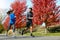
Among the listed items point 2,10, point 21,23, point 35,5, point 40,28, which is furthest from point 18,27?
point 2,10

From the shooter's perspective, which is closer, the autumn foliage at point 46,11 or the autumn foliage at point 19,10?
the autumn foliage at point 46,11

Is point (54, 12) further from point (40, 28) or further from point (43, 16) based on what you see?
point (40, 28)

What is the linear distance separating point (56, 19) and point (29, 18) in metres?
20.1

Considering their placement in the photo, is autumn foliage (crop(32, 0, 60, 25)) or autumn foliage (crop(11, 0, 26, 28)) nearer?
autumn foliage (crop(32, 0, 60, 25))

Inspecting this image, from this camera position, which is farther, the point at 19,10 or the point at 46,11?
the point at 19,10

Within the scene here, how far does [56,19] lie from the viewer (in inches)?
1350

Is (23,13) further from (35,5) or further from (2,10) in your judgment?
(2,10)

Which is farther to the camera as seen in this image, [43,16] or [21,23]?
[21,23]

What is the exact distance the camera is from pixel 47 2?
33594 mm

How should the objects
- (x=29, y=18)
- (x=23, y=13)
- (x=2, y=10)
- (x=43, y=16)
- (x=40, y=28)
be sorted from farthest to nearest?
(x=2, y=10), (x=23, y=13), (x=40, y=28), (x=43, y=16), (x=29, y=18)

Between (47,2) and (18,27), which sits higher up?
(47,2)

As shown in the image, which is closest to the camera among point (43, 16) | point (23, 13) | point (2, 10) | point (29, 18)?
point (29, 18)

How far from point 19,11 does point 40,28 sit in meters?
5.36

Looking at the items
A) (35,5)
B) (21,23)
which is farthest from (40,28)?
(35,5)
